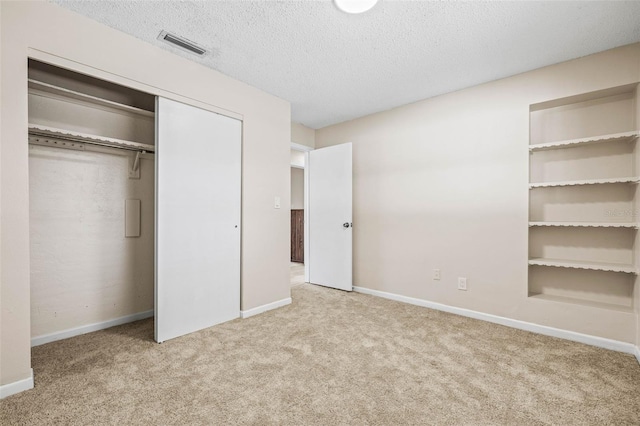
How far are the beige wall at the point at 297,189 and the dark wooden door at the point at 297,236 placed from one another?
0.54 metres

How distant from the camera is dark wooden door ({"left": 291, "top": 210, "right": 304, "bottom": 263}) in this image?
6.48m

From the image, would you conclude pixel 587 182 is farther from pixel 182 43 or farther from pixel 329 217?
pixel 182 43

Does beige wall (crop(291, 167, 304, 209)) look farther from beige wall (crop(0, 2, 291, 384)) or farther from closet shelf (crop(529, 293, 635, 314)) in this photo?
closet shelf (crop(529, 293, 635, 314))

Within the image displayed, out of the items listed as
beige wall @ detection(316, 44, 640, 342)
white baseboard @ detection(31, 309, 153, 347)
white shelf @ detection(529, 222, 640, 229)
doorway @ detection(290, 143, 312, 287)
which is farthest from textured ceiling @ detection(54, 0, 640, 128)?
doorway @ detection(290, 143, 312, 287)

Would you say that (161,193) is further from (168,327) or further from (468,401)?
(468,401)

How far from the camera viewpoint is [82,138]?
2.40 m

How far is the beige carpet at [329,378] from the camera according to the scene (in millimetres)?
1573

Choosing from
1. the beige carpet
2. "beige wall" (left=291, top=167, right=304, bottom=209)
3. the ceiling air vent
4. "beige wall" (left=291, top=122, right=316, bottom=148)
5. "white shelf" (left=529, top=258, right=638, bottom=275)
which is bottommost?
the beige carpet

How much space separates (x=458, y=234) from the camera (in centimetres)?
322

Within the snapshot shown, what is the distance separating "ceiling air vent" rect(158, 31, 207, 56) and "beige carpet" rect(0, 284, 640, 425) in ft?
7.79

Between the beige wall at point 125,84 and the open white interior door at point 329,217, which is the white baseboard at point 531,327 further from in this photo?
the beige wall at point 125,84

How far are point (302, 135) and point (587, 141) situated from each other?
3.21 m

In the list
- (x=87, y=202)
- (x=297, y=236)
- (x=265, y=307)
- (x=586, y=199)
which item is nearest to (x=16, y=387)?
(x=87, y=202)

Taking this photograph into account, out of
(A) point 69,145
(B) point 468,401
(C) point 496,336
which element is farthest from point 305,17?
(C) point 496,336
